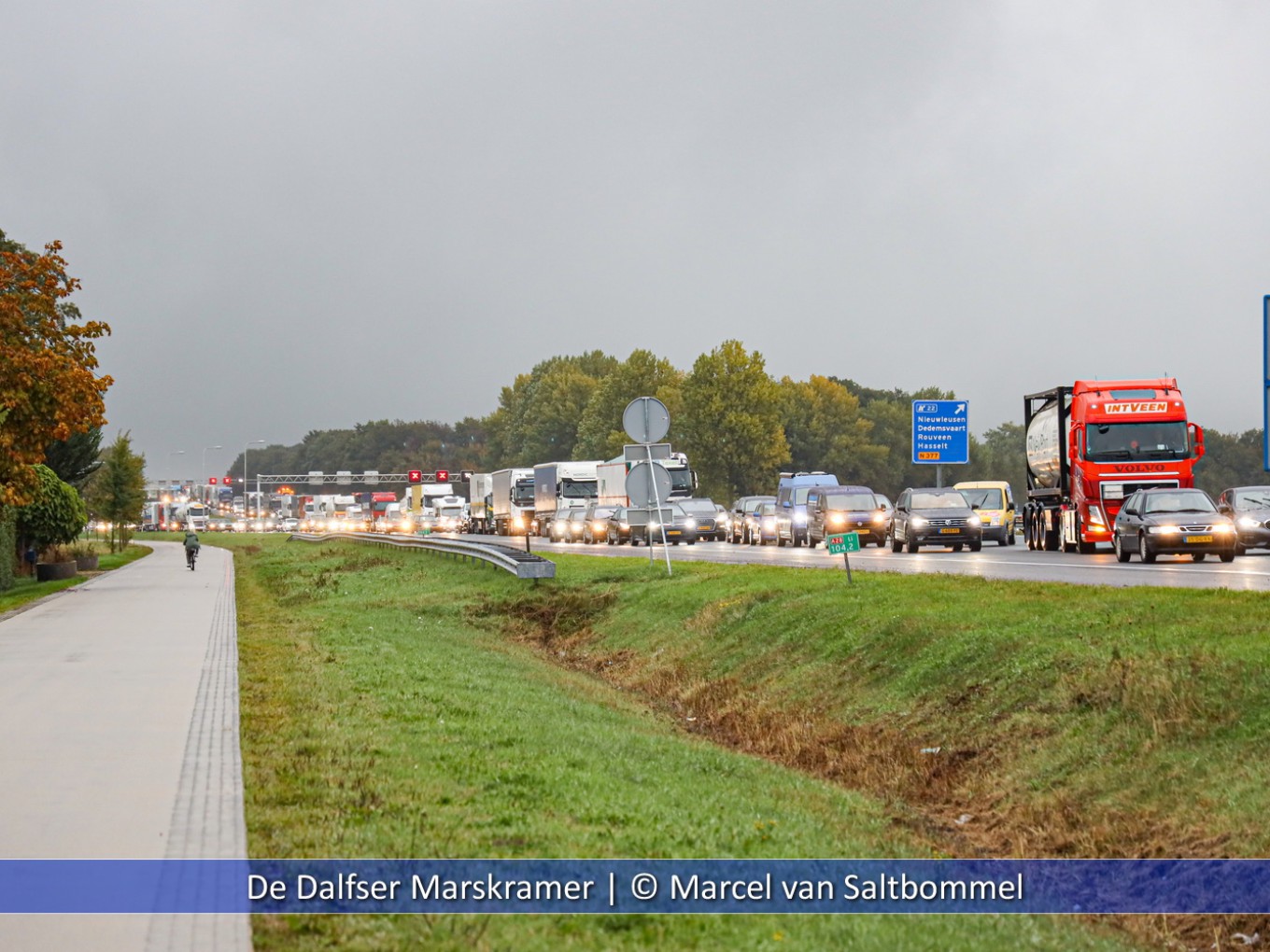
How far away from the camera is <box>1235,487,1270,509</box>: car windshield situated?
126 ft

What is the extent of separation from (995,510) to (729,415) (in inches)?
2109

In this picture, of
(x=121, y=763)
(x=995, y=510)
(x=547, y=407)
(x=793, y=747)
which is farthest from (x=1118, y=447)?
(x=547, y=407)

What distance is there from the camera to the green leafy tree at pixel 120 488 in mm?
70062

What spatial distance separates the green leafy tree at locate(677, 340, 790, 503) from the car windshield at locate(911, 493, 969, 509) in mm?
61881

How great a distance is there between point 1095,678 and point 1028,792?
1.52m

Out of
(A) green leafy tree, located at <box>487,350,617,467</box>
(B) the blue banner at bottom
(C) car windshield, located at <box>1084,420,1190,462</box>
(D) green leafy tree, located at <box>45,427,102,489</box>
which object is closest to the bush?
(D) green leafy tree, located at <box>45,427,102,489</box>

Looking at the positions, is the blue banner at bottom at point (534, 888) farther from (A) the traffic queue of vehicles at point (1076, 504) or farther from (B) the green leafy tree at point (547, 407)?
(B) the green leafy tree at point (547, 407)

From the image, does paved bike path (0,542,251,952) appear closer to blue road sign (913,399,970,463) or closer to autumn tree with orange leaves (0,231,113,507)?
autumn tree with orange leaves (0,231,113,507)

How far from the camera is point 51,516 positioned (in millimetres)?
43906

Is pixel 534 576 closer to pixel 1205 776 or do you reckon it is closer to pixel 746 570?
pixel 746 570

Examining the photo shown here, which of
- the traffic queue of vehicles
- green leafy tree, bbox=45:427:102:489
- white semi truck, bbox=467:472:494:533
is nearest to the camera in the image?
A: the traffic queue of vehicles

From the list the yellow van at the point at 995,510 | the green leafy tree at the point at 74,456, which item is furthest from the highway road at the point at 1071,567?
the green leafy tree at the point at 74,456

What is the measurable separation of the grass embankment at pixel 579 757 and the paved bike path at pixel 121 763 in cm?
25

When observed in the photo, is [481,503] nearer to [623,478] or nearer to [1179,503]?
[623,478]
